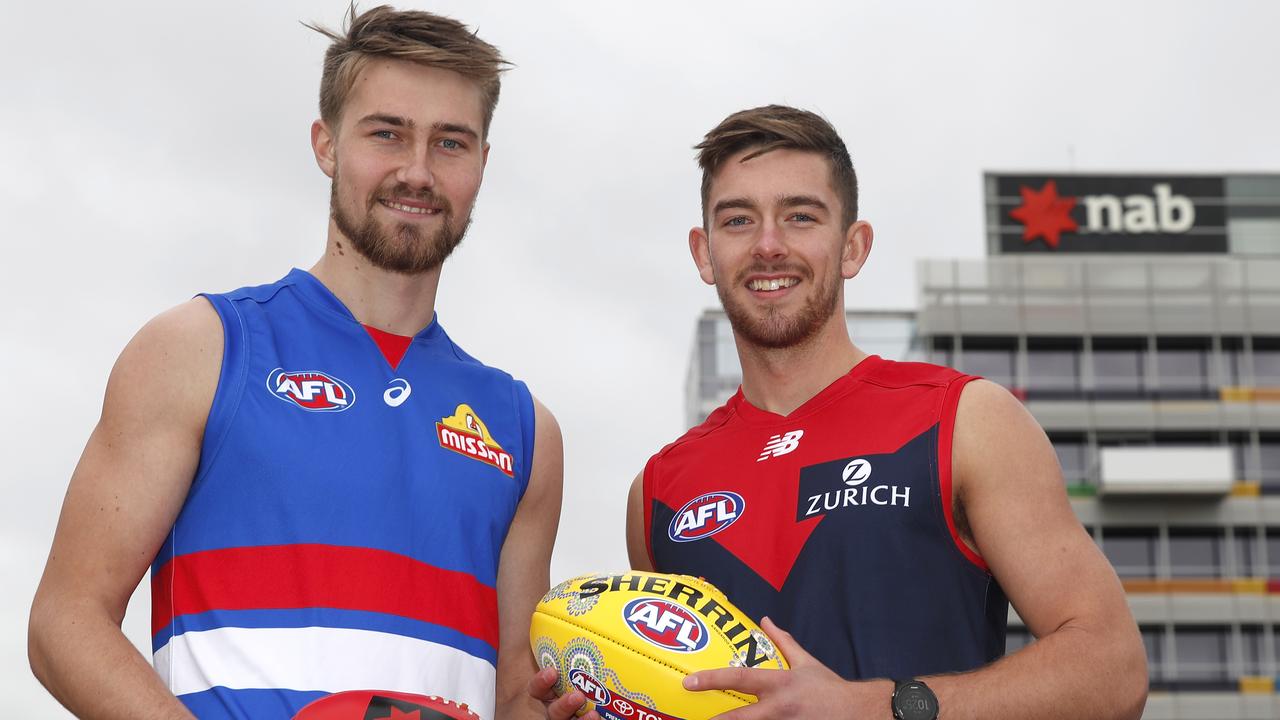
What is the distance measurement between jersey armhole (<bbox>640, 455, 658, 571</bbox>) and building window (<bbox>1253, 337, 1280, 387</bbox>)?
4601 cm

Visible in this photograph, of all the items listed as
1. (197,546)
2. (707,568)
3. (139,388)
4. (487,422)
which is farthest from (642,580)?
(139,388)

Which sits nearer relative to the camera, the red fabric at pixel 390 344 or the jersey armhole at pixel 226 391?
the jersey armhole at pixel 226 391

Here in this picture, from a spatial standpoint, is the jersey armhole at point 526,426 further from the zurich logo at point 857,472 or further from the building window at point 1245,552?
the building window at point 1245,552

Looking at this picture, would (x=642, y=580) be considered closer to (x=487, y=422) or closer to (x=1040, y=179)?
(x=487, y=422)

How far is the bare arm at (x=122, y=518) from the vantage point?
12.0ft

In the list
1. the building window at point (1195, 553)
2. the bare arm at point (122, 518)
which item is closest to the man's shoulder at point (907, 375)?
the bare arm at point (122, 518)

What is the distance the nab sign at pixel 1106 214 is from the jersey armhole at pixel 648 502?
4427 cm

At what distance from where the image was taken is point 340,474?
13.7 feet

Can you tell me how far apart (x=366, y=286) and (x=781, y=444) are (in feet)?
5.41

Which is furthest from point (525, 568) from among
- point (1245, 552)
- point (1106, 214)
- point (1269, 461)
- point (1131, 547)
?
point (1269, 461)

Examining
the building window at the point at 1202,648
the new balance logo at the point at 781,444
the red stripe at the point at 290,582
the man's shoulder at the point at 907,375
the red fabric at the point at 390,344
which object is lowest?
the building window at the point at 1202,648

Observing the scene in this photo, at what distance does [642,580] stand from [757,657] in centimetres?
49

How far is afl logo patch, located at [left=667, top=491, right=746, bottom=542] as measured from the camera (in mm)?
4785

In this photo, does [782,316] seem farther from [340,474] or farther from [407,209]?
[340,474]
